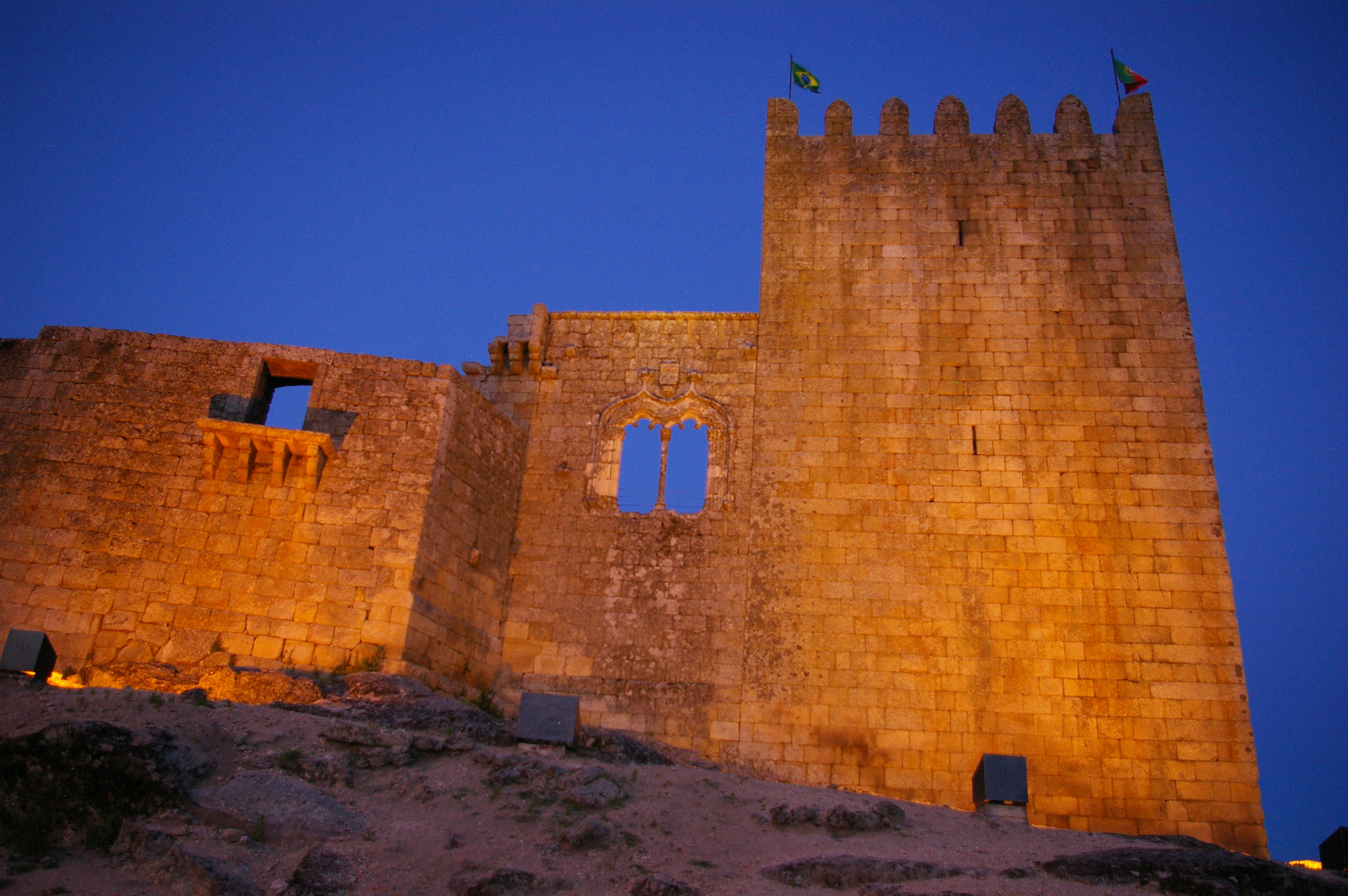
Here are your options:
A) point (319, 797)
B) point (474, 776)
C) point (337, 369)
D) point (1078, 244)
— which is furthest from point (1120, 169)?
point (319, 797)

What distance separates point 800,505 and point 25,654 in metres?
8.62

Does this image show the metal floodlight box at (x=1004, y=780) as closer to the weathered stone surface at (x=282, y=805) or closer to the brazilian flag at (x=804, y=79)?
the weathered stone surface at (x=282, y=805)

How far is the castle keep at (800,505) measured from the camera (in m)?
11.6

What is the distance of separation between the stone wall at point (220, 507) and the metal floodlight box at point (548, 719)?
8.58 ft

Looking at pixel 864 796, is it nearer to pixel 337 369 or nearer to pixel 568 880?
pixel 568 880

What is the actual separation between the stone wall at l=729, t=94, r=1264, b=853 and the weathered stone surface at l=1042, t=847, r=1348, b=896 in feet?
13.6

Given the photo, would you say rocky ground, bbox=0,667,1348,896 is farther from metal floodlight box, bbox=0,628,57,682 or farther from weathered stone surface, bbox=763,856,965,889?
metal floodlight box, bbox=0,628,57,682

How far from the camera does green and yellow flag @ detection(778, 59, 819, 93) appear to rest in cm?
1648

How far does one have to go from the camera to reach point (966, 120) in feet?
50.8

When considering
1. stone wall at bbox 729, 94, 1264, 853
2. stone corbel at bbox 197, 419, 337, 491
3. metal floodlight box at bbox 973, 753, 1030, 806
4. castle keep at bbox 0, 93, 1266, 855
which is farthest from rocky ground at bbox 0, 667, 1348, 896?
stone corbel at bbox 197, 419, 337, 491

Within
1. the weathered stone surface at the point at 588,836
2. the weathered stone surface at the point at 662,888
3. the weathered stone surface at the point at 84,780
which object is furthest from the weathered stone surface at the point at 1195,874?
the weathered stone surface at the point at 84,780

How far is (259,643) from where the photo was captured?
11.2m

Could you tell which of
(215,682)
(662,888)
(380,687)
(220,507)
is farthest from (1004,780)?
(220,507)

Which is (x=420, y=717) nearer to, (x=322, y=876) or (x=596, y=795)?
(x=596, y=795)
